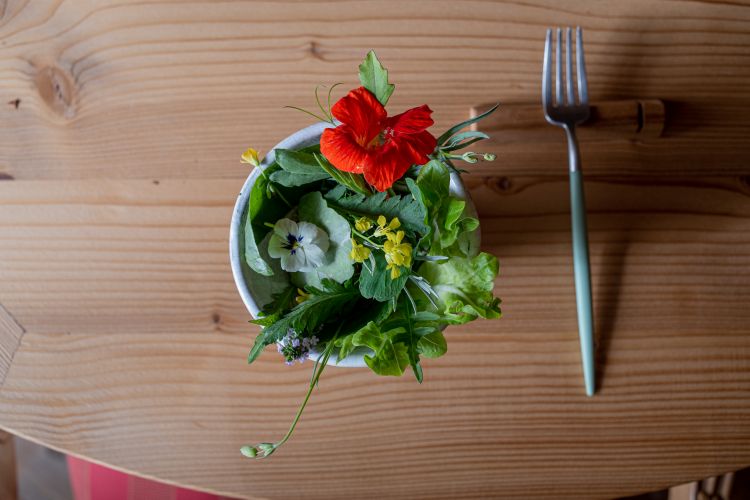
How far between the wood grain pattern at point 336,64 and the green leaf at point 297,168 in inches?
6.1

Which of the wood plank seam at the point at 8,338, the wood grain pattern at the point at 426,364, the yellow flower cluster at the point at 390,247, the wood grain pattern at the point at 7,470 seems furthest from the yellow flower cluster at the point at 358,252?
the wood grain pattern at the point at 7,470

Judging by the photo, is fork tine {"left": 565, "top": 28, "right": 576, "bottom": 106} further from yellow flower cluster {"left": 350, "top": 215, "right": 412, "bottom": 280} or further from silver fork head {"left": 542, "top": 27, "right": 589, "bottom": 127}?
yellow flower cluster {"left": 350, "top": 215, "right": 412, "bottom": 280}

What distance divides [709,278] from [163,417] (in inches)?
19.4

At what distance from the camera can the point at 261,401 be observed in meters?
0.54

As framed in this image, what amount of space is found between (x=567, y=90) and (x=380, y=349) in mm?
295

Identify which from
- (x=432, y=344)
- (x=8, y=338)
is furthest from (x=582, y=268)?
(x=8, y=338)

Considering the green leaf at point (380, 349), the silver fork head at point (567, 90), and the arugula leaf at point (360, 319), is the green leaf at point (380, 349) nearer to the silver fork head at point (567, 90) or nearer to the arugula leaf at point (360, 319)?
the arugula leaf at point (360, 319)

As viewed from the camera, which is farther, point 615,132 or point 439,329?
point 615,132

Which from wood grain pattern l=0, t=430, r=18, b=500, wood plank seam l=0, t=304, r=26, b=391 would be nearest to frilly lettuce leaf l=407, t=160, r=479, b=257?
wood plank seam l=0, t=304, r=26, b=391

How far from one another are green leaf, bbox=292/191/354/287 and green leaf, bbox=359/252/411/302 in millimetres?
16

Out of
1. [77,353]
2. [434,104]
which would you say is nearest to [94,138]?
[77,353]

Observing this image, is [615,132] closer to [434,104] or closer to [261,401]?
[434,104]

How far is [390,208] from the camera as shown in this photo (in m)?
0.38

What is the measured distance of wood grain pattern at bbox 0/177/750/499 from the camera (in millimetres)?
535
